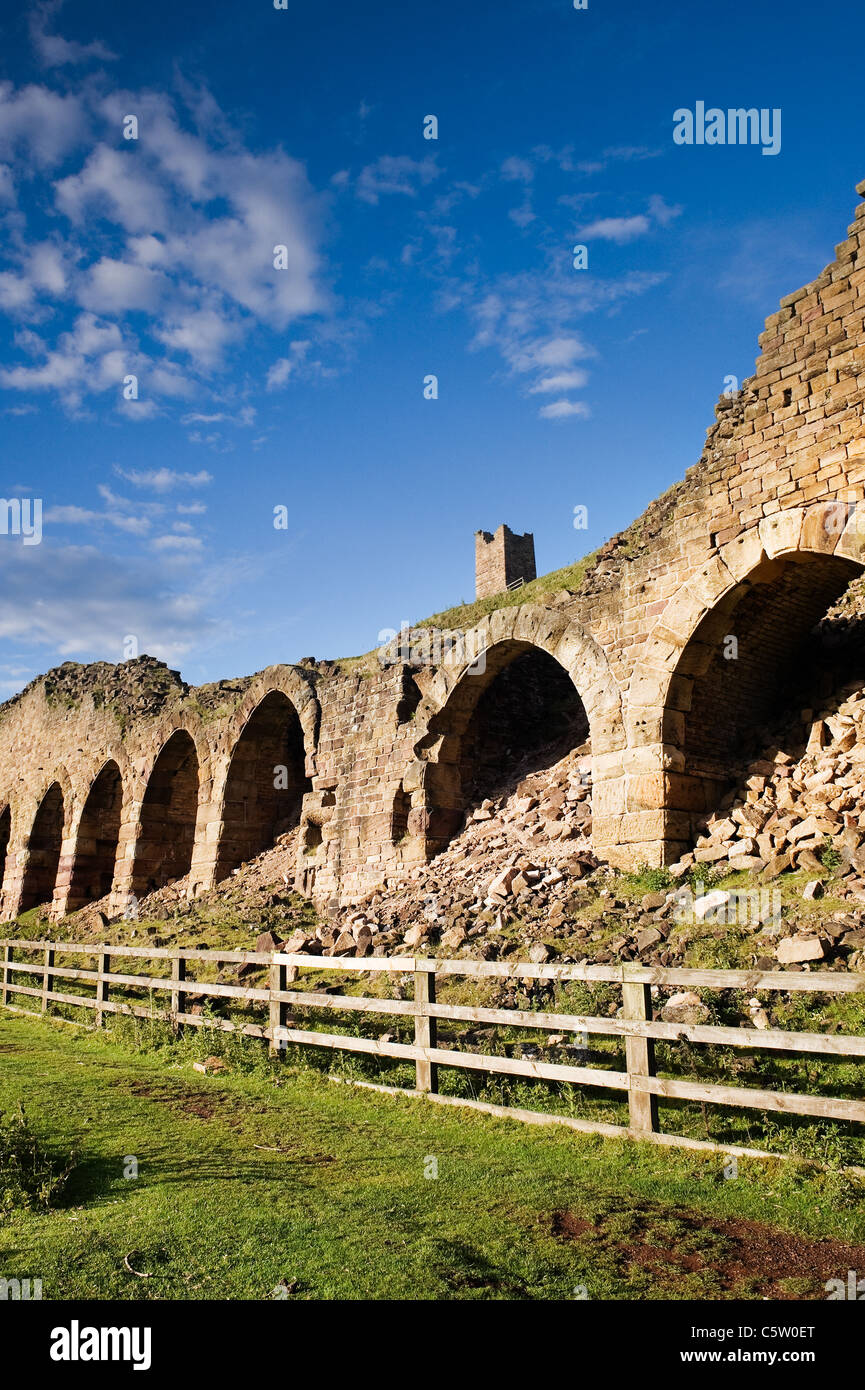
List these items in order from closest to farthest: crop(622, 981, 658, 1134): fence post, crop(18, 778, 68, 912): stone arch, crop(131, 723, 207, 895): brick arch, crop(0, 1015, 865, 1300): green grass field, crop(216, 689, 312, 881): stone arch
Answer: crop(0, 1015, 865, 1300): green grass field, crop(622, 981, 658, 1134): fence post, crop(216, 689, 312, 881): stone arch, crop(131, 723, 207, 895): brick arch, crop(18, 778, 68, 912): stone arch

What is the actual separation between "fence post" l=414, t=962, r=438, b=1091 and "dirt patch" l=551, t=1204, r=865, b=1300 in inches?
89.8

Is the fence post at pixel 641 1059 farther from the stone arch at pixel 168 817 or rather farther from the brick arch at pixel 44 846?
the brick arch at pixel 44 846

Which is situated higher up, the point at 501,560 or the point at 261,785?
the point at 501,560

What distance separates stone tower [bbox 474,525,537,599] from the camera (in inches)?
1284

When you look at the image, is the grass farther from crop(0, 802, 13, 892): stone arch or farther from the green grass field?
crop(0, 802, 13, 892): stone arch

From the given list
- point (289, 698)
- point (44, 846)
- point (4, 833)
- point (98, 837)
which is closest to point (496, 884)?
point (289, 698)

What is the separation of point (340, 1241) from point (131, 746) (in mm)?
17952

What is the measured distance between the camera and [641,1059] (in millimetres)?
5012

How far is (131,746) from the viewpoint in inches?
799

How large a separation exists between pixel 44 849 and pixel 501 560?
59.9 ft

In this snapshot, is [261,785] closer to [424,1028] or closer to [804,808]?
[804,808]

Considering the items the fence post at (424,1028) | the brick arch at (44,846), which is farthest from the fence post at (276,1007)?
the brick arch at (44,846)

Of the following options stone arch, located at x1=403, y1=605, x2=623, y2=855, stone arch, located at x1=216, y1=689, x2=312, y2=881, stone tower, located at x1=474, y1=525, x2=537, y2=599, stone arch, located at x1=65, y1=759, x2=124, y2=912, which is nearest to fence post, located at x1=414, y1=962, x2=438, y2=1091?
stone arch, located at x1=403, y1=605, x2=623, y2=855

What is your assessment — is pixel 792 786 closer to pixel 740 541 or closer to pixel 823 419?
pixel 740 541
